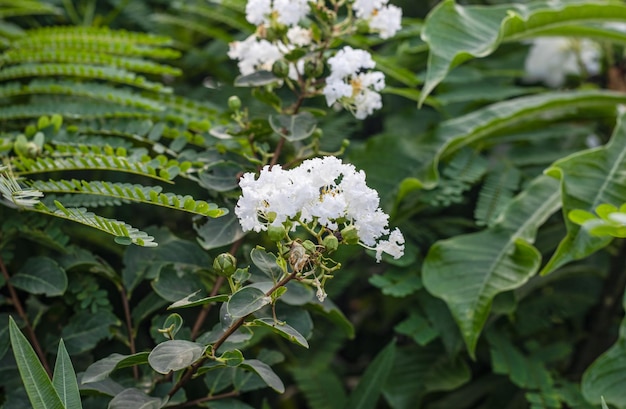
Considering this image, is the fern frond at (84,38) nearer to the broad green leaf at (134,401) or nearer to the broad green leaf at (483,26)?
the broad green leaf at (483,26)

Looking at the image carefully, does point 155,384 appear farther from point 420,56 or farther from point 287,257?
point 420,56

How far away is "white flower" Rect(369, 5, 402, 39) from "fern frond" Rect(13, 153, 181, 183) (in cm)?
33

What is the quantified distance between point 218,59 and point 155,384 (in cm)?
77

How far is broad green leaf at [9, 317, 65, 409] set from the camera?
69 cm

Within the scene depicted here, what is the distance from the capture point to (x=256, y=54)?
98 centimetres

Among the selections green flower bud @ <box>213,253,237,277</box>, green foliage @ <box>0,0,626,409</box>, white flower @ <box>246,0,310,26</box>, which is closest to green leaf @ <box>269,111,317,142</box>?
green foliage @ <box>0,0,626,409</box>

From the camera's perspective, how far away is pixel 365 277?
147 centimetres

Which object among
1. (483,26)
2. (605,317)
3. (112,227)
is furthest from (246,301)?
(605,317)

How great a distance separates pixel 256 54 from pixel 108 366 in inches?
18.0

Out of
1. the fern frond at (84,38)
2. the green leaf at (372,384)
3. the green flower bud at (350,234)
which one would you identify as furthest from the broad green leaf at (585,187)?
the fern frond at (84,38)

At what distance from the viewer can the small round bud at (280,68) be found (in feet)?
3.03

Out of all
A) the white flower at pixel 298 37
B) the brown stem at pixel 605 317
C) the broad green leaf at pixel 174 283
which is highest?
the white flower at pixel 298 37

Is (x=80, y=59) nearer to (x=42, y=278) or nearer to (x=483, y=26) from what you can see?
(x=42, y=278)

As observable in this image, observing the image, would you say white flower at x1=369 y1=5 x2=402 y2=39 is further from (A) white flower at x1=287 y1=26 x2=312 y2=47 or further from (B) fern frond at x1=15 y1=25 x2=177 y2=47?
(B) fern frond at x1=15 y1=25 x2=177 y2=47
